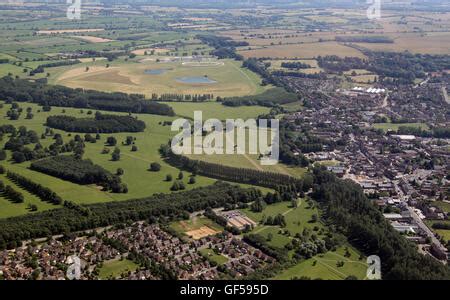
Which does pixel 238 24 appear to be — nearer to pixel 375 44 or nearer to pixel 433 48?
pixel 375 44

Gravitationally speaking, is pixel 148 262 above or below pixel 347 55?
below

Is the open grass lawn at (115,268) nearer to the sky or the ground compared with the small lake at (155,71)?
nearer to the ground

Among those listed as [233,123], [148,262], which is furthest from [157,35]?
[148,262]

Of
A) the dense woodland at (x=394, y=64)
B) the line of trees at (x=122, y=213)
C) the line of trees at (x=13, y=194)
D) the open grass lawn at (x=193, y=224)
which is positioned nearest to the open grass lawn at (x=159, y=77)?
the dense woodland at (x=394, y=64)

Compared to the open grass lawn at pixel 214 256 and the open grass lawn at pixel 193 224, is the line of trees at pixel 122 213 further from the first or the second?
the open grass lawn at pixel 214 256

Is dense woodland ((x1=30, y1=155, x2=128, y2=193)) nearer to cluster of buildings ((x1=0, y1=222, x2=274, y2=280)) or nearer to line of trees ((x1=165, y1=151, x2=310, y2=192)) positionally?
line of trees ((x1=165, y1=151, x2=310, y2=192))

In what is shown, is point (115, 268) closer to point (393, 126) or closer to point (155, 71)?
point (393, 126)
